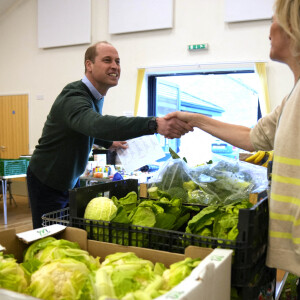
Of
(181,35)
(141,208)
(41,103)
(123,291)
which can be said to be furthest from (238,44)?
(123,291)

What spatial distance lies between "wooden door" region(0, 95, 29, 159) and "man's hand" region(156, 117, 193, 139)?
693 centimetres

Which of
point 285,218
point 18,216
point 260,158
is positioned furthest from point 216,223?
point 18,216

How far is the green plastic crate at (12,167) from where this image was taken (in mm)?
5578

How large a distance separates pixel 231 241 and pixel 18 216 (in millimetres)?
5578

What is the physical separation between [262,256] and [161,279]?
411 millimetres

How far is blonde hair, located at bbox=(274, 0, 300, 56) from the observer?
3.67 ft

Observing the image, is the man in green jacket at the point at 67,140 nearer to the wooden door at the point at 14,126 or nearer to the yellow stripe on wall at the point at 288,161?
the yellow stripe on wall at the point at 288,161

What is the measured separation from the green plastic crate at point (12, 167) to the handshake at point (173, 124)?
436 cm

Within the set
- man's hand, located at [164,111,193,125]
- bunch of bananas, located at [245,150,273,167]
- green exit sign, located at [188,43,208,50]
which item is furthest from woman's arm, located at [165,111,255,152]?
green exit sign, located at [188,43,208,50]

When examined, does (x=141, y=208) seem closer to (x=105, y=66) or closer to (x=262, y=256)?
(x=262, y=256)

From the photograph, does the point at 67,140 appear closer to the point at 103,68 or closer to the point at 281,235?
the point at 103,68

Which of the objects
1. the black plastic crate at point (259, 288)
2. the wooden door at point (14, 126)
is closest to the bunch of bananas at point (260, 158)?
the black plastic crate at point (259, 288)

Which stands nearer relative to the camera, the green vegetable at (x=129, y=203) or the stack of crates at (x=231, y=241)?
the stack of crates at (x=231, y=241)

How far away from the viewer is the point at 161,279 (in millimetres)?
974
